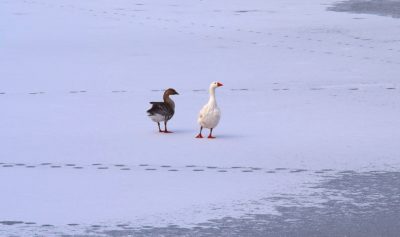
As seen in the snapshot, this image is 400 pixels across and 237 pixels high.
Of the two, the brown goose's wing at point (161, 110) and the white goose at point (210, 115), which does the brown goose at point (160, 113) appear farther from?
the white goose at point (210, 115)

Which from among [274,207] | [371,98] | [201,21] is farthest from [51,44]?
[274,207]

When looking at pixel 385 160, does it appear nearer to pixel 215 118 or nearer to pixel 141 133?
pixel 215 118

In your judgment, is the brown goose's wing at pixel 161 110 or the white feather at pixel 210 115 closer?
the white feather at pixel 210 115

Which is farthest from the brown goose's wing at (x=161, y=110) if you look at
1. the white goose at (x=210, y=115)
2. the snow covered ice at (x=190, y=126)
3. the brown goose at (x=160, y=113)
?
the white goose at (x=210, y=115)

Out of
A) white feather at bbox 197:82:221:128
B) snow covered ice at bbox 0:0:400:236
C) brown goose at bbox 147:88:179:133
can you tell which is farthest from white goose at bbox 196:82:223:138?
brown goose at bbox 147:88:179:133

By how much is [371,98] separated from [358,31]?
9.49 metres

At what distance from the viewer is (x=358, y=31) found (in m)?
25.2

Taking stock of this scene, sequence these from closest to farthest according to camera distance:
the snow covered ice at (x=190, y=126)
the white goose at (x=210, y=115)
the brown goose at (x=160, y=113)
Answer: the snow covered ice at (x=190, y=126) < the white goose at (x=210, y=115) < the brown goose at (x=160, y=113)

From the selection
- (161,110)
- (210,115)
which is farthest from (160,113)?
(210,115)

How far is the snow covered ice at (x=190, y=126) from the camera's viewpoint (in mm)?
9672

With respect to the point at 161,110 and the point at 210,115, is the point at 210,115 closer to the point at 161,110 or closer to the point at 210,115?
the point at 210,115

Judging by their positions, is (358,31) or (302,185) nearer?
(302,185)

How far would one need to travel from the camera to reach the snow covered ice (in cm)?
967

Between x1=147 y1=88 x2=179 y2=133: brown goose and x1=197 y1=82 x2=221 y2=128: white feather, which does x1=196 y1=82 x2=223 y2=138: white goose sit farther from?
x1=147 y1=88 x2=179 y2=133: brown goose
